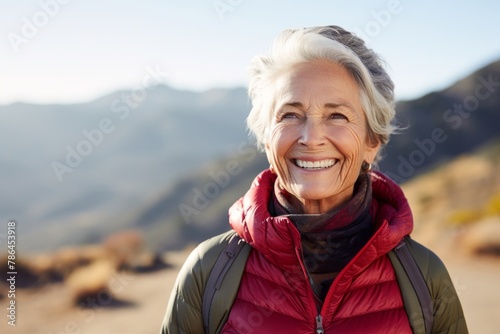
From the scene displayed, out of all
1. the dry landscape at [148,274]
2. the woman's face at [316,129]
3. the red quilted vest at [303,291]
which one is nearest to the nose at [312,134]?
the woman's face at [316,129]

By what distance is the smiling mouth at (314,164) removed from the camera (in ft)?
6.53

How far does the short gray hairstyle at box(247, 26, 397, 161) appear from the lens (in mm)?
1986

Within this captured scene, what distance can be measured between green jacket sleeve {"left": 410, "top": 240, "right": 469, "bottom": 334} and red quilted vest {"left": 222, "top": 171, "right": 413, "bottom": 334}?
0.43 feet

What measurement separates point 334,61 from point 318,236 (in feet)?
2.49

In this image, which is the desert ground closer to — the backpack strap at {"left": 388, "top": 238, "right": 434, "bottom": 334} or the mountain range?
the backpack strap at {"left": 388, "top": 238, "right": 434, "bottom": 334}

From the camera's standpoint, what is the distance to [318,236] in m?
2.06

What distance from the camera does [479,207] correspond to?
50.3 feet

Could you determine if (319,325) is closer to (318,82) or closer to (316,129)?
(316,129)

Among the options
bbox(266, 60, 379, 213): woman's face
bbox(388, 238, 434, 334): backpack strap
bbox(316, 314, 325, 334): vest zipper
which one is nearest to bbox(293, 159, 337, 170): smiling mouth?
bbox(266, 60, 379, 213): woman's face

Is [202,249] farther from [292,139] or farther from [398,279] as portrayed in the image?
[398,279]

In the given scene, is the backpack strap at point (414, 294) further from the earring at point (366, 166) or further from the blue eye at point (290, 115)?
the blue eye at point (290, 115)

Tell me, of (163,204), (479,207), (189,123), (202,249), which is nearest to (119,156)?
(189,123)

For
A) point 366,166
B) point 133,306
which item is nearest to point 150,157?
point 133,306

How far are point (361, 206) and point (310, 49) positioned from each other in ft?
2.46
